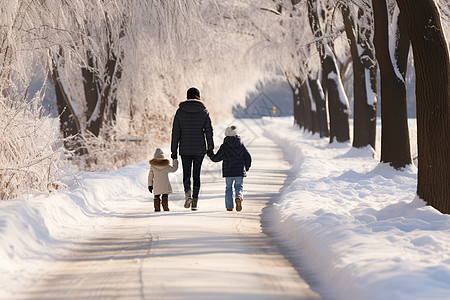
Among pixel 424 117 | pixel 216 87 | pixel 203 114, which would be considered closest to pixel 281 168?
pixel 203 114

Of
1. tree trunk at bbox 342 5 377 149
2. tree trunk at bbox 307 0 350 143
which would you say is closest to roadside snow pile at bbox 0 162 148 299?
tree trunk at bbox 342 5 377 149

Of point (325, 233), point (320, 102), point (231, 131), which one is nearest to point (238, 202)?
point (231, 131)

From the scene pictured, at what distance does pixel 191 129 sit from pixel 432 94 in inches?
153

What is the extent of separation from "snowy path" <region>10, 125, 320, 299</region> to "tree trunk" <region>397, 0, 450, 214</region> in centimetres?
259

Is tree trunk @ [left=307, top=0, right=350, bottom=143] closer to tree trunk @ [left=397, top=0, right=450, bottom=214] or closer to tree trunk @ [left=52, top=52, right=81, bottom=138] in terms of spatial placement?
tree trunk @ [left=52, top=52, right=81, bottom=138]

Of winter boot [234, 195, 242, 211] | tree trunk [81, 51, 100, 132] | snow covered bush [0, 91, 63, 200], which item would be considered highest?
tree trunk [81, 51, 100, 132]

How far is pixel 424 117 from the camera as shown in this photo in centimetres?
911

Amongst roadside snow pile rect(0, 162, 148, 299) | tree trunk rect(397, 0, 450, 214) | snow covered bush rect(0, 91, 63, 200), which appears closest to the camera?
roadside snow pile rect(0, 162, 148, 299)

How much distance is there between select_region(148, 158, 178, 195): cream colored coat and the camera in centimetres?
1056

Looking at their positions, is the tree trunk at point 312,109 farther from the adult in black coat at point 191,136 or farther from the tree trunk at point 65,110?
the adult in black coat at point 191,136

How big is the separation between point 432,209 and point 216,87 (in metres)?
33.8

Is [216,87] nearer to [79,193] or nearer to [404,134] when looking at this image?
[404,134]

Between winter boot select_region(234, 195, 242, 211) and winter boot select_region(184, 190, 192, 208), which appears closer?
winter boot select_region(234, 195, 242, 211)

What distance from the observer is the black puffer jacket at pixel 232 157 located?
34.8ft
